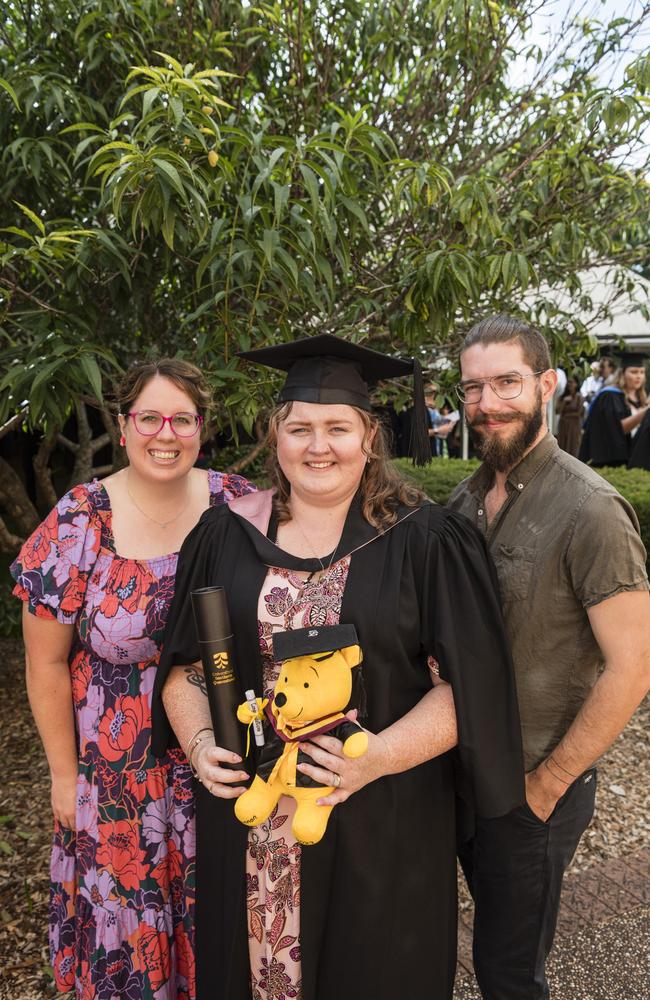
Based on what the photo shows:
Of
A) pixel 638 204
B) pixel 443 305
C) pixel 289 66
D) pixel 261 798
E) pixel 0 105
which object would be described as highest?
pixel 289 66

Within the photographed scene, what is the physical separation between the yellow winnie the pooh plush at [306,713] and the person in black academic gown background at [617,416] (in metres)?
8.34

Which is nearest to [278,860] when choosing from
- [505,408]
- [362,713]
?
[362,713]

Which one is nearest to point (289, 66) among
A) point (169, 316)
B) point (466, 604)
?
point (169, 316)

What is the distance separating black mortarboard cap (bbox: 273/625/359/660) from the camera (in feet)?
4.81

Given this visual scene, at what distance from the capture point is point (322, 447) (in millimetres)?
1765

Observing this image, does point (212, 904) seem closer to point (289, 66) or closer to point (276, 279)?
point (276, 279)

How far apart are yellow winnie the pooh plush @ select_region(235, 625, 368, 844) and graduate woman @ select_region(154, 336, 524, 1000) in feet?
0.39

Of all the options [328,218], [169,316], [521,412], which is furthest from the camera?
[169,316]

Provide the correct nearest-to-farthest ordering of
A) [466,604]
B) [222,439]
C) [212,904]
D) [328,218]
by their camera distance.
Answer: [466,604] → [212,904] → [328,218] → [222,439]

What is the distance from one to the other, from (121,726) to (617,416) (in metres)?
8.34

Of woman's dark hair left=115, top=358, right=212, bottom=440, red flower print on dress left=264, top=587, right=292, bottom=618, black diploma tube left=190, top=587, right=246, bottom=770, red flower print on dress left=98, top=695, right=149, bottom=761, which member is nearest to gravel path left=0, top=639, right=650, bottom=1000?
red flower print on dress left=98, top=695, right=149, bottom=761

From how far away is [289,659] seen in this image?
4.90ft

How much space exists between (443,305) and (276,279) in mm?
694

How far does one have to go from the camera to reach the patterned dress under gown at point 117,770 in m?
2.07
